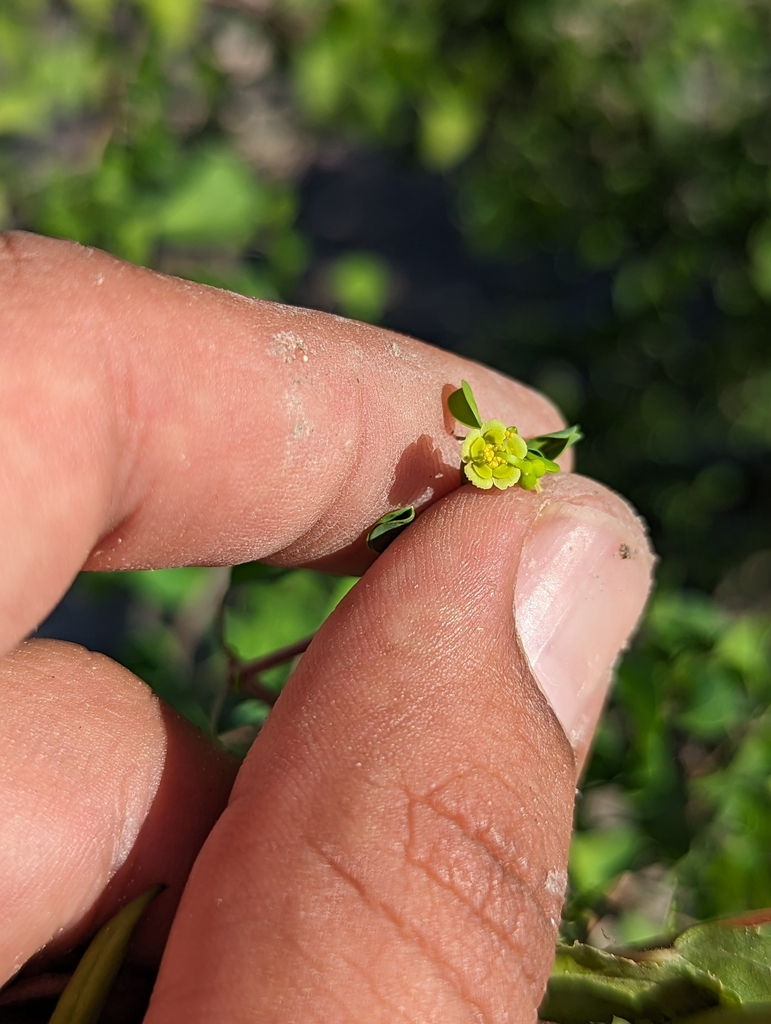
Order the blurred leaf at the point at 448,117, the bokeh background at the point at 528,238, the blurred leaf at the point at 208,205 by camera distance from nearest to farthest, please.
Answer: the bokeh background at the point at 528,238 → the blurred leaf at the point at 208,205 → the blurred leaf at the point at 448,117

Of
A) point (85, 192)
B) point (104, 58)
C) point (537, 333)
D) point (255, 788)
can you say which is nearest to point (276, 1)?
point (104, 58)

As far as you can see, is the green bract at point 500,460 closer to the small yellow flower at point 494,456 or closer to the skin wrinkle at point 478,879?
the small yellow flower at point 494,456

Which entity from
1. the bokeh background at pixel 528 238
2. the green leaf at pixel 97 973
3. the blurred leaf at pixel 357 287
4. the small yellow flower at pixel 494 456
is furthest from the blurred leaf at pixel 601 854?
the blurred leaf at pixel 357 287

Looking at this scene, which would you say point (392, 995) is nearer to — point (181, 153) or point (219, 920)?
point (219, 920)

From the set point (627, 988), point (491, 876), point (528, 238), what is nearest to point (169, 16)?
point (528, 238)

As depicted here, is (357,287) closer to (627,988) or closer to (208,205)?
(208,205)

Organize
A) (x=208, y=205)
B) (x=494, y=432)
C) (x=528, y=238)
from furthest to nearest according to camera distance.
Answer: (x=528, y=238) < (x=208, y=205) < (x=494, y=432)

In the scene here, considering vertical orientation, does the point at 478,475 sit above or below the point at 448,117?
below

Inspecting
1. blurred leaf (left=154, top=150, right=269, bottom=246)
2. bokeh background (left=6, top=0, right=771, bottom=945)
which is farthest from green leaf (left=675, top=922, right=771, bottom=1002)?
blurred leaf (left=154, top=150, right=269, bottom=246)
